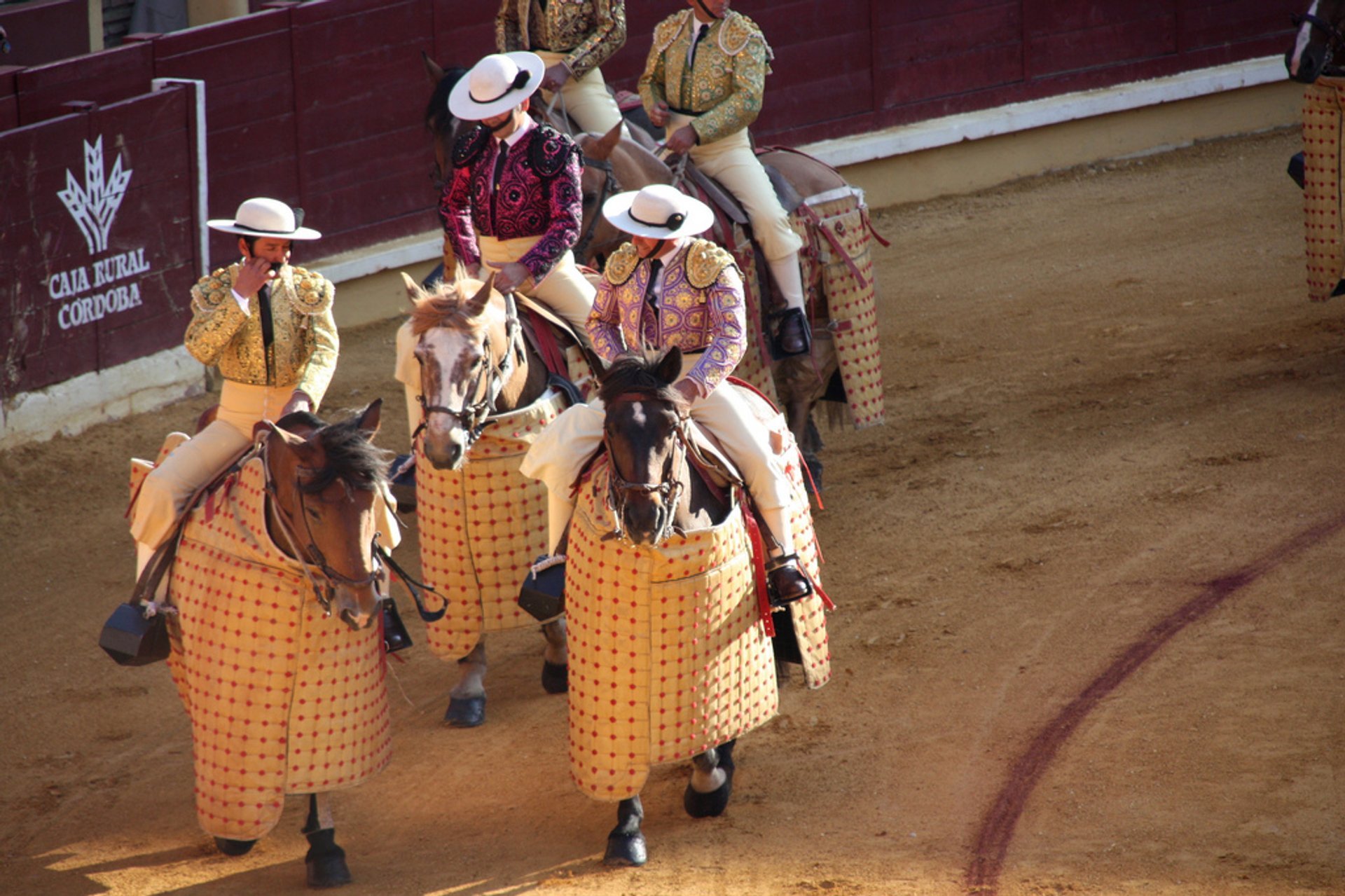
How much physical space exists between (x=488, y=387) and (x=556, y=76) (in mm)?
2831

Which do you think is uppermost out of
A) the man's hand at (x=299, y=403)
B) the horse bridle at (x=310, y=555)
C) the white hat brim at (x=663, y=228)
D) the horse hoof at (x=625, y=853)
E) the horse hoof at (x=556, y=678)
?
the white hat brim at (x=663, y=228)

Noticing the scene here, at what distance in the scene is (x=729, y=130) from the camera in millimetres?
7348

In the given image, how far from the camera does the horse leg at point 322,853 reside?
4844 millimetres

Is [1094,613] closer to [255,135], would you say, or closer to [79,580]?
[79,580]

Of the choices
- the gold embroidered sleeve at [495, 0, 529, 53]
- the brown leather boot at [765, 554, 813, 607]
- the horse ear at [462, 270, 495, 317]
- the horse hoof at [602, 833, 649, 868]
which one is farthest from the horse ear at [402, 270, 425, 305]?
the gold embroidered sleeve at [495, 0, 529, 53]

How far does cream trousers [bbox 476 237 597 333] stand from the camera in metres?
6.20

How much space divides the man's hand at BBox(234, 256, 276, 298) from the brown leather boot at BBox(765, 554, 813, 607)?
1871 mm

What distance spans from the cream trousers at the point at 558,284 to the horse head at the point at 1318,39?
13.7 feet

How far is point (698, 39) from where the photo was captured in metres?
7.40

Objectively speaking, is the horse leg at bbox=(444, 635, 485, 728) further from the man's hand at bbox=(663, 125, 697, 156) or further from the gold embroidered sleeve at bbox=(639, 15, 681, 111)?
the gold embroidered sleeve at bbox=(639, 15, 681, 111)

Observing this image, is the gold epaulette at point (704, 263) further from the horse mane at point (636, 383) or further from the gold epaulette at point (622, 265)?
the horse mane at point (636, 383)

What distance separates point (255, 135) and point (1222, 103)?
846 cm

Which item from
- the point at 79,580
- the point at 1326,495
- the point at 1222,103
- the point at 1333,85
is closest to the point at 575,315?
the point at 79,580

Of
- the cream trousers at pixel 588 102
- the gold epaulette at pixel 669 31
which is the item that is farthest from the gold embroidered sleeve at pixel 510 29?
the gold epaulette at pixel 669 31
